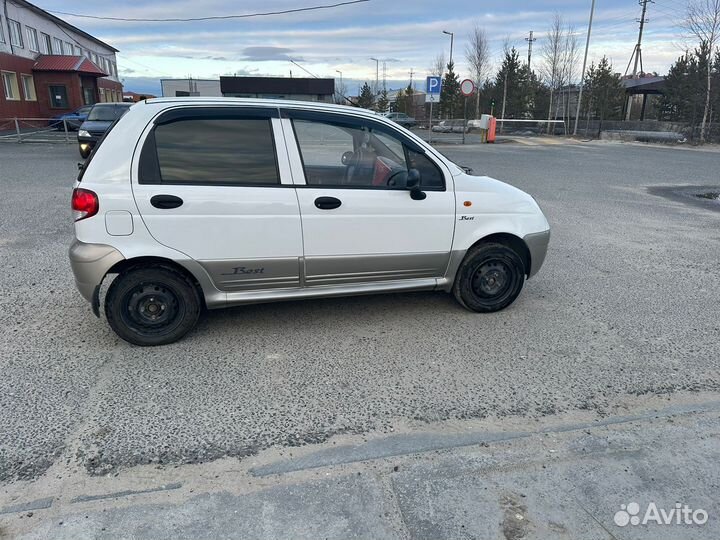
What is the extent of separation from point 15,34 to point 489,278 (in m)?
39.3

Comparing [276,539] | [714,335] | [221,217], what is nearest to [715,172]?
[714,335]

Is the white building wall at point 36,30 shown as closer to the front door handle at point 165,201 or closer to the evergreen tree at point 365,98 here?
the evergreen tree at point 365,98

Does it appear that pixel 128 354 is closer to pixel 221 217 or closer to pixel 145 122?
pixel 221 217

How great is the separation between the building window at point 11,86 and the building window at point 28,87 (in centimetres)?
101

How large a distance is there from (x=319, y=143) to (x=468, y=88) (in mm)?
21871

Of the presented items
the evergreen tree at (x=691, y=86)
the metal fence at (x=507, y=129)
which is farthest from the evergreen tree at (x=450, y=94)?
the evergreen tree at (x=691, y=86)

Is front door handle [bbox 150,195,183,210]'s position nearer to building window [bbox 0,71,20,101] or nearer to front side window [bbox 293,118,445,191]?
front side window [bbox 293,118,445,191]

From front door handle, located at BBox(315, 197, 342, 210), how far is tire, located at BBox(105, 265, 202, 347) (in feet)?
3.92

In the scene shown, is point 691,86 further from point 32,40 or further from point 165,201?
point 32,40

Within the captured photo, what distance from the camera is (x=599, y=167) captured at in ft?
57.1

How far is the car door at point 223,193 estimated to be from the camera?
384 cm

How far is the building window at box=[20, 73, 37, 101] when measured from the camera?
33.0m

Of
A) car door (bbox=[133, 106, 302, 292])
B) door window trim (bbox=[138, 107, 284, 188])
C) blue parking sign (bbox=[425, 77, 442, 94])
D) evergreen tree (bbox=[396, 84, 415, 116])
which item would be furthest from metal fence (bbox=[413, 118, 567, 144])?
car door (bbox=[133, 106, 302, 292])

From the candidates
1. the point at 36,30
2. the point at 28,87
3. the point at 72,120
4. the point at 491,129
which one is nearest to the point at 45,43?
the point at 36,30
